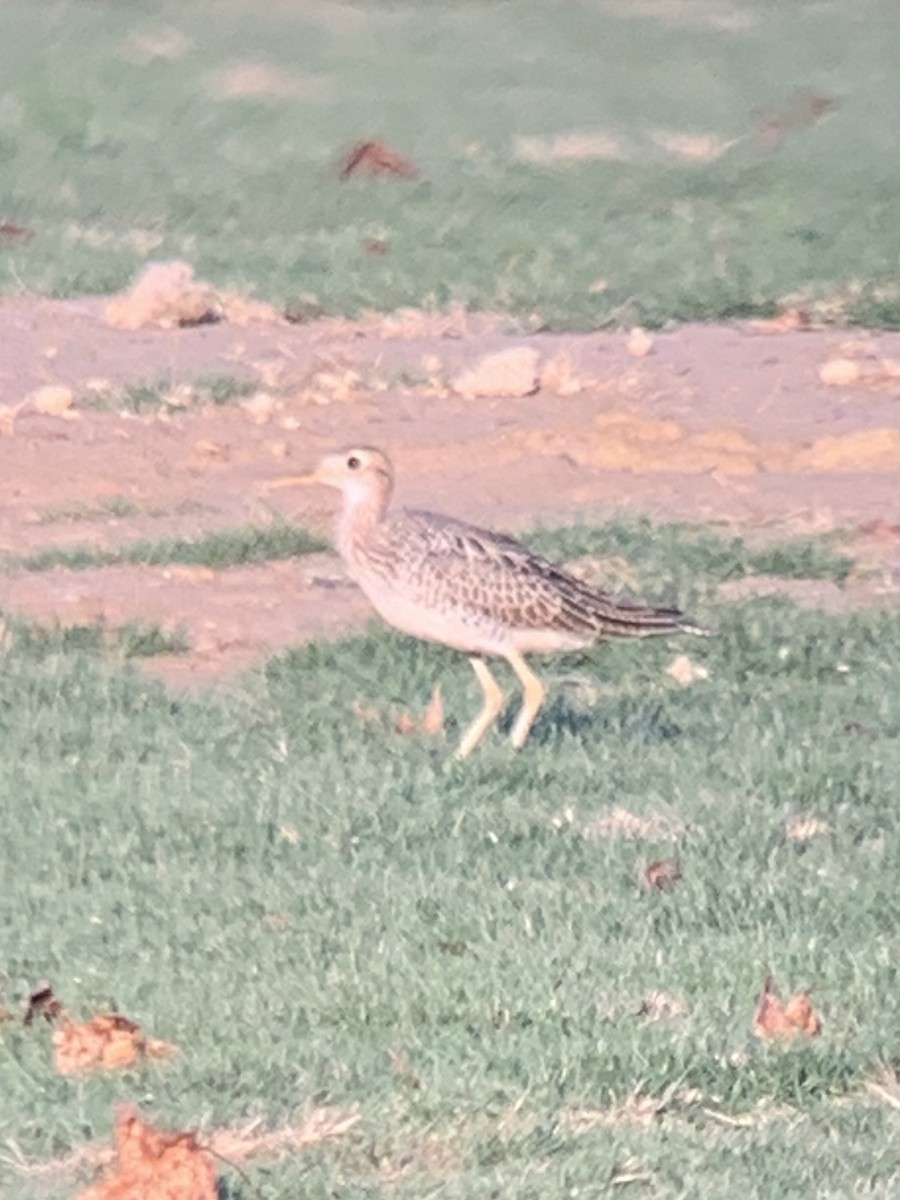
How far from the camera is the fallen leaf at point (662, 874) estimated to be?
2.41 m

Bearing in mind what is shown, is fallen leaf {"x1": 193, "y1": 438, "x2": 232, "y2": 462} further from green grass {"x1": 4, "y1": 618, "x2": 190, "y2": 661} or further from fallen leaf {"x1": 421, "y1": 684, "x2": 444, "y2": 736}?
fallen leaf {"x1": 421, "y1": 684, "x2": 444, "y2": 736}

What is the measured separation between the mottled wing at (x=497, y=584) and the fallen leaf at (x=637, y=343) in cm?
23

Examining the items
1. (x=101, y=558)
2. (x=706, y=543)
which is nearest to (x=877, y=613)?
(x=706, y=543)

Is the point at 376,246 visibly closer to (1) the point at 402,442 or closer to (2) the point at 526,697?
(1) the point at 402,442

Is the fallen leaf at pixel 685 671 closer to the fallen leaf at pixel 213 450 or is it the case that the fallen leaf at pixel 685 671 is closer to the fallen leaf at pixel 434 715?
the fallen leaf at pixel 434 715

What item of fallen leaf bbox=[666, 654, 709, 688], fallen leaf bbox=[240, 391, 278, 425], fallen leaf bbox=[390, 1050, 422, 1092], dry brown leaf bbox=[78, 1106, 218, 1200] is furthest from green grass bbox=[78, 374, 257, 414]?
dry brown leaf bbox=[78, 1106, 218, 1200]

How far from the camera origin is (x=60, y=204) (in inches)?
107

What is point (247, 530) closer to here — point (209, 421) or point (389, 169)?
point (209, 421)

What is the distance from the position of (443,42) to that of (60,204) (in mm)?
392

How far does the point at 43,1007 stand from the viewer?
2180 mm

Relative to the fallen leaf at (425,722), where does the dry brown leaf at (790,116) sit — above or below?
above

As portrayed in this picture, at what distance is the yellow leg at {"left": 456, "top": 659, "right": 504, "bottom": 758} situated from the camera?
2656mm

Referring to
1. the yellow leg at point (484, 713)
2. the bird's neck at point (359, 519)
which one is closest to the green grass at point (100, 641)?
the bird's neck at point (359, 519)

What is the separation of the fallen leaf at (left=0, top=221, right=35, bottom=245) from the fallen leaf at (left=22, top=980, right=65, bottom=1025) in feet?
2.74
